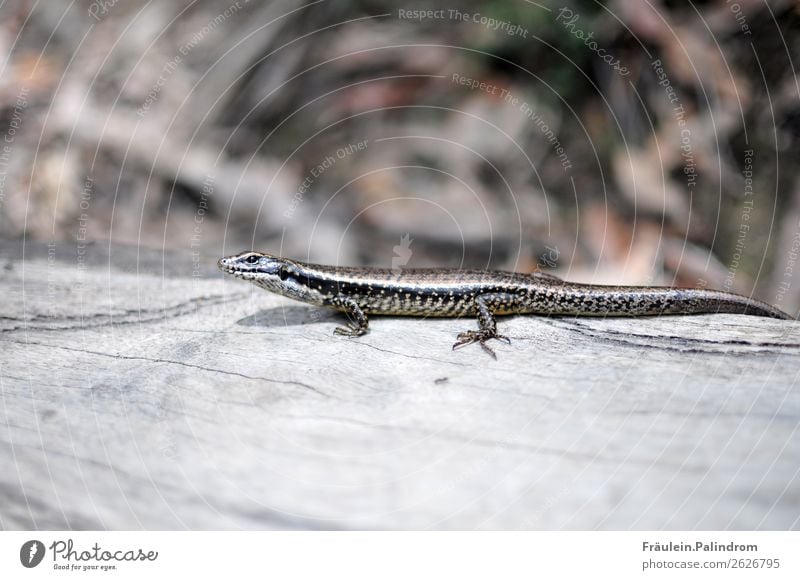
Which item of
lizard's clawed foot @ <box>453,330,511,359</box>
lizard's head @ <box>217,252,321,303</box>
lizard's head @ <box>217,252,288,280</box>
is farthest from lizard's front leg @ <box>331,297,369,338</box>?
lizard's clawed foot @ <box>453,330,511,359</box>

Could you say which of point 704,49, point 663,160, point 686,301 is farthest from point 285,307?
point 704,49

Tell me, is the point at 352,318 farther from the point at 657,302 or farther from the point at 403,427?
the point at 657,302

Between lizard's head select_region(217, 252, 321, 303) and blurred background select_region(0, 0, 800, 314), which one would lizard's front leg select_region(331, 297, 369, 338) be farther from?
blurred background select_region(0, 0, 800, 314)

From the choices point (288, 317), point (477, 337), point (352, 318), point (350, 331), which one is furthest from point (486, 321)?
point (288, 317)

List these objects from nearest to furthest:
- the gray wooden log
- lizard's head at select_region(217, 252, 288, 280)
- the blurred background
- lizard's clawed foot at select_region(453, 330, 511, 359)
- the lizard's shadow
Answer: the gray wooden log
lizard's clawed foot at select_region(453, 330, 511, 359)
the lizard's shadow
lizard's head at select_region(217, 252, 288, 280)
the blurred background

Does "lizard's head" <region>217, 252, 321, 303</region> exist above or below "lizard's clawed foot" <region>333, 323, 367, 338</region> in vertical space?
above
